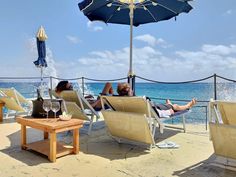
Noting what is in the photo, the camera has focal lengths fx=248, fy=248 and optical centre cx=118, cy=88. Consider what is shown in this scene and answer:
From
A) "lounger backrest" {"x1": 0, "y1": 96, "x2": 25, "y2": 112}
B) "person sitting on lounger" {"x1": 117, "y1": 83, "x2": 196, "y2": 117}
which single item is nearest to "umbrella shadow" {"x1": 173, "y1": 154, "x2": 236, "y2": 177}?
"person sitting on lounger" {"x1": 117, "y1": 83, "x2": 196, "y2": 117}

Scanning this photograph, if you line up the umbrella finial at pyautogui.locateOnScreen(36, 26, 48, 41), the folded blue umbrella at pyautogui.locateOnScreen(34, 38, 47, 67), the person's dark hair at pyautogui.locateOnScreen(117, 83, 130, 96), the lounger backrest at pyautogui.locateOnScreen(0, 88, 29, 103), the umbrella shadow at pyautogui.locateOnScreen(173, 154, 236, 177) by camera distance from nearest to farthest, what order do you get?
the umbrella shadow at pyautogui.locateOnScreen(173, 154, 236, 177)
the person's dark hair at pyautogui.locateOnScreen(117, 83, 130, 96)
the lounger backrest at pyautogui.locateOnScreen(0, 88, 29, 103)
the umbrella finial at pyautogui.locateOnScreen(36, 26, 48, 41)
the folded blue umbrella at pyautogui.locateOnScreen(34, 38, 47, 67)

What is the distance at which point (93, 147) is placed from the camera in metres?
3.44

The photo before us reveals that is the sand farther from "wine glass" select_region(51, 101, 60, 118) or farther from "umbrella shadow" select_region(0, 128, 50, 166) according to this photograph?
"wine glass" select_region(51, 101, 60, 118)

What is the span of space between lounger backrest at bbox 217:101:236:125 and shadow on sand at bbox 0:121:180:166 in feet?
3.54

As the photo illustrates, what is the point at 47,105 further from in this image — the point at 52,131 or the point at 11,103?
the point at 11,103

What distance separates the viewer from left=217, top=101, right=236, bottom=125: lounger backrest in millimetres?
2499

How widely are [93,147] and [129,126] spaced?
1.99 ft

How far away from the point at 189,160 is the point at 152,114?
791 mm

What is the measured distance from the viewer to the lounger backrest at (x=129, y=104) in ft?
10.3

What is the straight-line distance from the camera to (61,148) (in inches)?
126

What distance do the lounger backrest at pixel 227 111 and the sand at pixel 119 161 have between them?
42 cm

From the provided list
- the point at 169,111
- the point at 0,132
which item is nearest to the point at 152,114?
the point at 169,111

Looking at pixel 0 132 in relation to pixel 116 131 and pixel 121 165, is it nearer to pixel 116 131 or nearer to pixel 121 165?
pixel 116 131

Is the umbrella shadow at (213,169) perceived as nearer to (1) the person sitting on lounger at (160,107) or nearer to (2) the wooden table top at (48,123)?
(1) the person sitting on lounger at (160,107)
